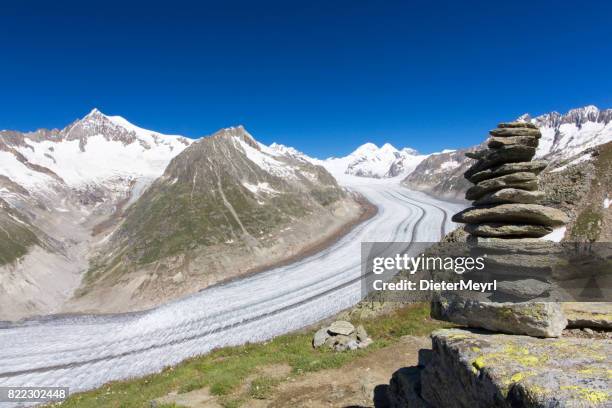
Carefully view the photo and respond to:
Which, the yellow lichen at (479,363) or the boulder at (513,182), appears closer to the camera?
the yellow lichen at (479,363)

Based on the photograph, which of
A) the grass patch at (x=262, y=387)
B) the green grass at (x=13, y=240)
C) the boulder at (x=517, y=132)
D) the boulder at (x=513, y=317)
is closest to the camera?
the boulder at (x=513, y=317)

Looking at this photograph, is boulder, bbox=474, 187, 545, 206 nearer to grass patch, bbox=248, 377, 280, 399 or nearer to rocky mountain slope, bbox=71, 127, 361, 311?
grass patch, bbox=248, 377, 280, 399

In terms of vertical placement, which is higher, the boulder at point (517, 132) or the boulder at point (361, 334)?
the boulder at point (517, 132)

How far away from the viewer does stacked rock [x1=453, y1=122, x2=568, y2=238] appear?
40.7ft

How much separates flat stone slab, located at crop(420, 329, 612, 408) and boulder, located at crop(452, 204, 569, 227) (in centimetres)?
475

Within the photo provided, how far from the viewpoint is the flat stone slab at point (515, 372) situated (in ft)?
19.0

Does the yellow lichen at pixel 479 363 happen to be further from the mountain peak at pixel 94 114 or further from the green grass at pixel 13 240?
the mountain peak at pixel 94 114

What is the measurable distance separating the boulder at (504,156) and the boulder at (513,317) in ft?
17.2

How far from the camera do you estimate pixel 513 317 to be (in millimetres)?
9359

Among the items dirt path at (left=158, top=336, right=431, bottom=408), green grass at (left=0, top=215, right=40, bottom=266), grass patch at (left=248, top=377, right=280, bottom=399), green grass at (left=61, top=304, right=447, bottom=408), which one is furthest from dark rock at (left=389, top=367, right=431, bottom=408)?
green grass at (left=0, top=215, right=40, bottom=266)

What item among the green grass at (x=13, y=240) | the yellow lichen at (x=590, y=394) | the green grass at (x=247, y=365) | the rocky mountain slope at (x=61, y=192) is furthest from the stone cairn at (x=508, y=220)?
the green grass at (x=13, y=240)

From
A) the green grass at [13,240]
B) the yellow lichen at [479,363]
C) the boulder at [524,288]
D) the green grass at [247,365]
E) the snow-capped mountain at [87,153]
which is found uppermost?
the snow-capped mountain at [87,153]

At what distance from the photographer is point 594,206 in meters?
34.2

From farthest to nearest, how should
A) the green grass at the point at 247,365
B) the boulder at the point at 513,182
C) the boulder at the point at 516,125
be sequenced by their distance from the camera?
the green grass at the point at 247,365, the boulder at the point at 516,125, the boulder at the point at 513,182
